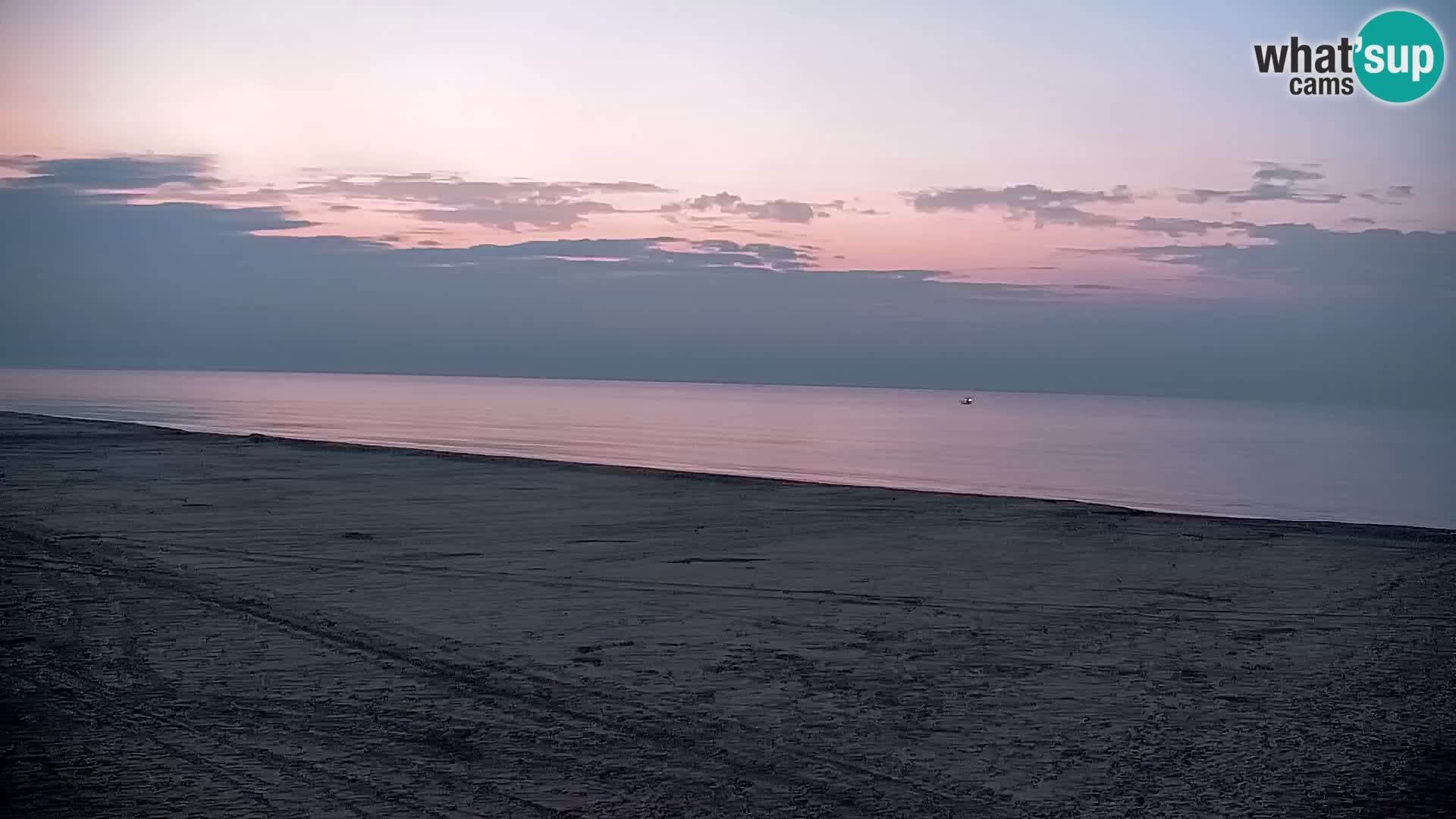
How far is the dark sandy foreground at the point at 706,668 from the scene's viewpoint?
644cm

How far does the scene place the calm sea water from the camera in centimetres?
3428

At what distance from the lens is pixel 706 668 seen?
9.17 m

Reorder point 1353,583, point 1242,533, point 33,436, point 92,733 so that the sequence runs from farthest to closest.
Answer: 1. point 33,436
2. point 1242,533
3. point 1353,583
4. point 92,733

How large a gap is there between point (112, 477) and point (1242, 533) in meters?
20.3

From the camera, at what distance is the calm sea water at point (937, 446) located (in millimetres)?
34281

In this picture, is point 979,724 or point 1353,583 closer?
point 979,724

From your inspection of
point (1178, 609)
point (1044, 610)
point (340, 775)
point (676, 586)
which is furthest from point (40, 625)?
point (1178, 609)

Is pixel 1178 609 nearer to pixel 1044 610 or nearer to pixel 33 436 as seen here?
pixel 1044 610

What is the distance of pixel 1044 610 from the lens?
11.9m

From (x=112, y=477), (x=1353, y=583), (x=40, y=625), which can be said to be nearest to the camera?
(x=40, y=625)

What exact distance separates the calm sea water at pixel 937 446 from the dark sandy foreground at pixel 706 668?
16.3m

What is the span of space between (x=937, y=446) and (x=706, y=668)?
47.8 meters

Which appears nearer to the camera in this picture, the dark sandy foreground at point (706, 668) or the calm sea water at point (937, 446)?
the dark sandy foreground at point (706, 668)

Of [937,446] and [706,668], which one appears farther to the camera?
[937,446]
